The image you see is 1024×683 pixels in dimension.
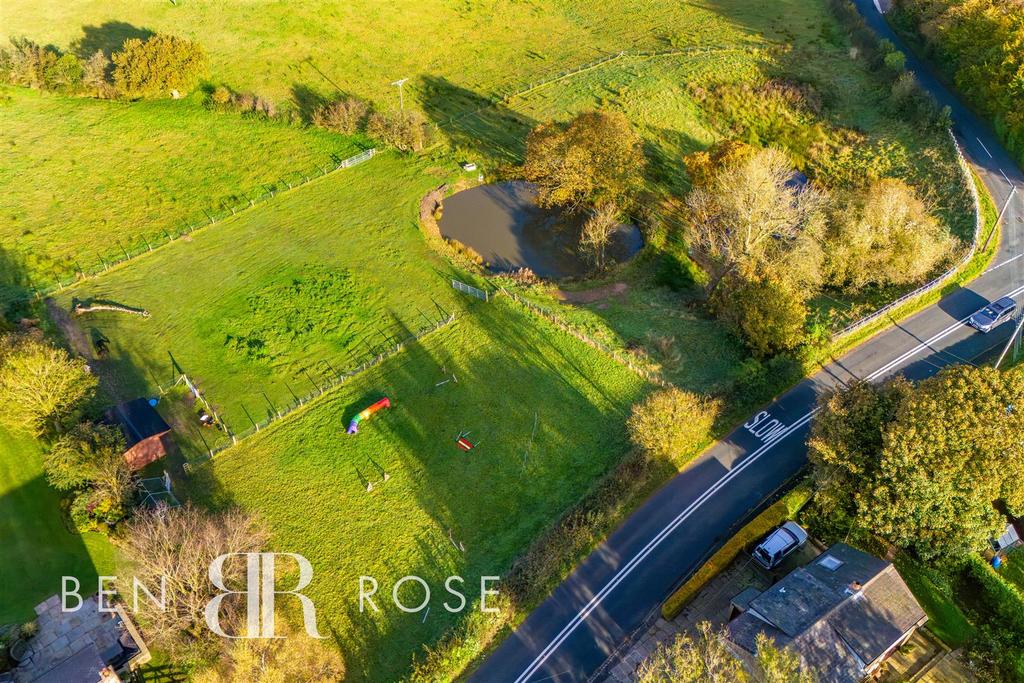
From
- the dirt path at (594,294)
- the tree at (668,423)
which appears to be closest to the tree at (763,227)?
the dirt path at (594,294)

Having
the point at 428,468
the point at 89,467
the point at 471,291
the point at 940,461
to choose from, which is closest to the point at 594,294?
the point at 471,291

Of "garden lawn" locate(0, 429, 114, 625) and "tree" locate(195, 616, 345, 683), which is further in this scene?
"garden lawn" locate(0, 429, 114, 625)

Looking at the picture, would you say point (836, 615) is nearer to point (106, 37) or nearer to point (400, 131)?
point (400, 131)

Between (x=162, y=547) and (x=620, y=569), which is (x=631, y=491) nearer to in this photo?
(x=620, y=569)

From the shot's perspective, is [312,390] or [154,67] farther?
[154,67]

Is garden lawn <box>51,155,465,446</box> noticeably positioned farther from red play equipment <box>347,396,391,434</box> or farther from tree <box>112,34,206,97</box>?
tree <box>112,34,206,97</box>

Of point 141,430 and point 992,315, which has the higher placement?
point 141,430

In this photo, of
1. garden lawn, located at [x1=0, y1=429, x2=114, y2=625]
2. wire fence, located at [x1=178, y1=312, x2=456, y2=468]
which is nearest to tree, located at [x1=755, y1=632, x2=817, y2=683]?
wire fence, located at [x1=178, y1=312, x2=456, y2=468]
